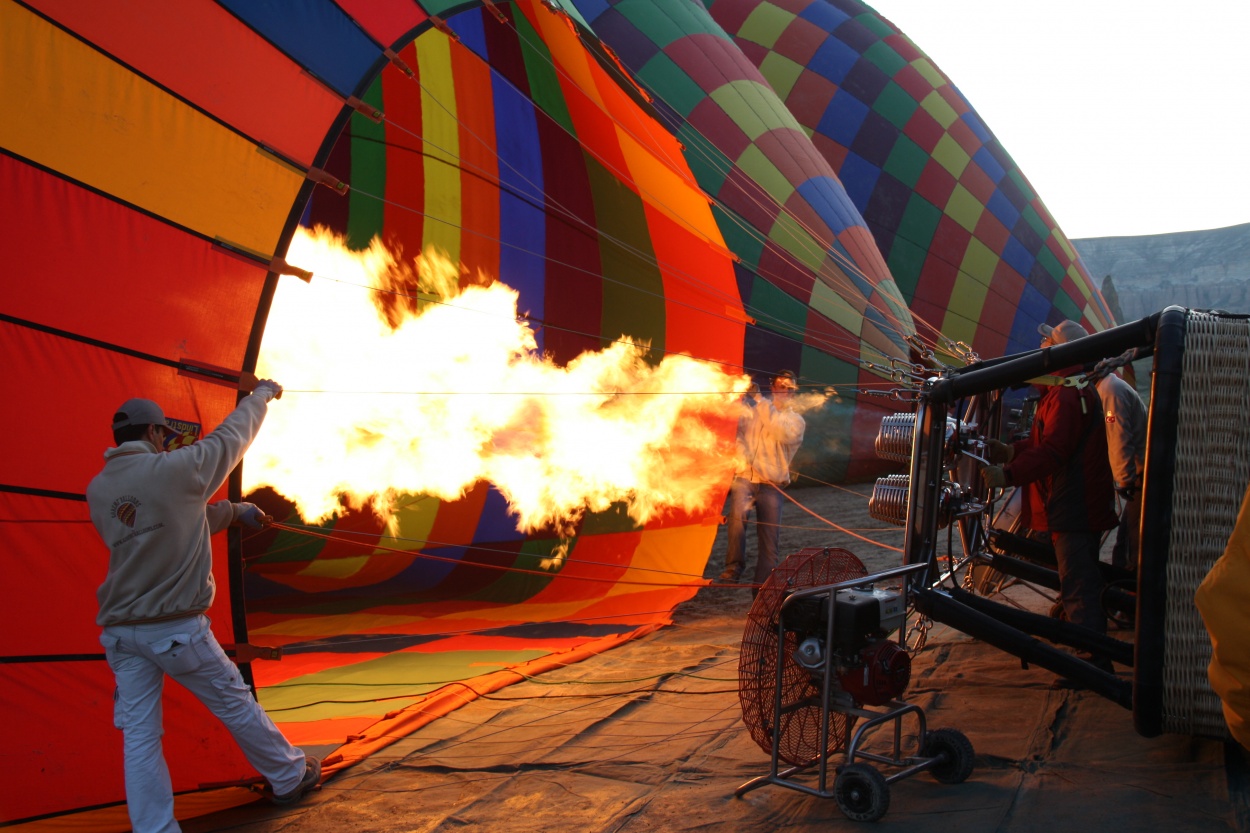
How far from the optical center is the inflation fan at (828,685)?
8.66 feet

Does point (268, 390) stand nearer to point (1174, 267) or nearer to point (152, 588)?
point (152, 588)

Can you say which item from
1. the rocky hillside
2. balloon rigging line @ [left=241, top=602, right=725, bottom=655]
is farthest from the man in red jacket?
the rocky hillside

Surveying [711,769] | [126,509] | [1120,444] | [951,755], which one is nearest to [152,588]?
[126,509]

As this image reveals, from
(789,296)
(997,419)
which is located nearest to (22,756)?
(997,419)

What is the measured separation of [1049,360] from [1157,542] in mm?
633

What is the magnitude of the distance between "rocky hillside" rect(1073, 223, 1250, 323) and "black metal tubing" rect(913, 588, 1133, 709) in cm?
3225

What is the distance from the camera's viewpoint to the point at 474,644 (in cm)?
490

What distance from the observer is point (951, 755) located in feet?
8.94

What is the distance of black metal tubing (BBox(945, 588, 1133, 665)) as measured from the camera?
9.83 ft

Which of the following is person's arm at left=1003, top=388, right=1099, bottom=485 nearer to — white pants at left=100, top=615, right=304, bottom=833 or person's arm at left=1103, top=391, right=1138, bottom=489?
person's arm at left=1103, top=391, right=1138, bottom=489

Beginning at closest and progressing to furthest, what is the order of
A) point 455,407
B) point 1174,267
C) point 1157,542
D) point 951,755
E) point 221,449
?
point 1157,542 → point 951,755 → point 221,449 → point 455,407 → point 1174,267

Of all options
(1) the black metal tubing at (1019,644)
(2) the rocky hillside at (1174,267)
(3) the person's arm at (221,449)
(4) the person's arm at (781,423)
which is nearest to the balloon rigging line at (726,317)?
(4) the person's arm at (781,423)

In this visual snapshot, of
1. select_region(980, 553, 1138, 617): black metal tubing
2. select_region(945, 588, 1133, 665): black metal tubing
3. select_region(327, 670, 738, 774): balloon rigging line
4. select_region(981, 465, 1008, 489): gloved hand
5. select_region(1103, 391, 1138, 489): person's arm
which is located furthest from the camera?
select_region(1103, 391, 1138, 489): person's arm

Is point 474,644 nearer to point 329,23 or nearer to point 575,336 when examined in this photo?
point 575,336
